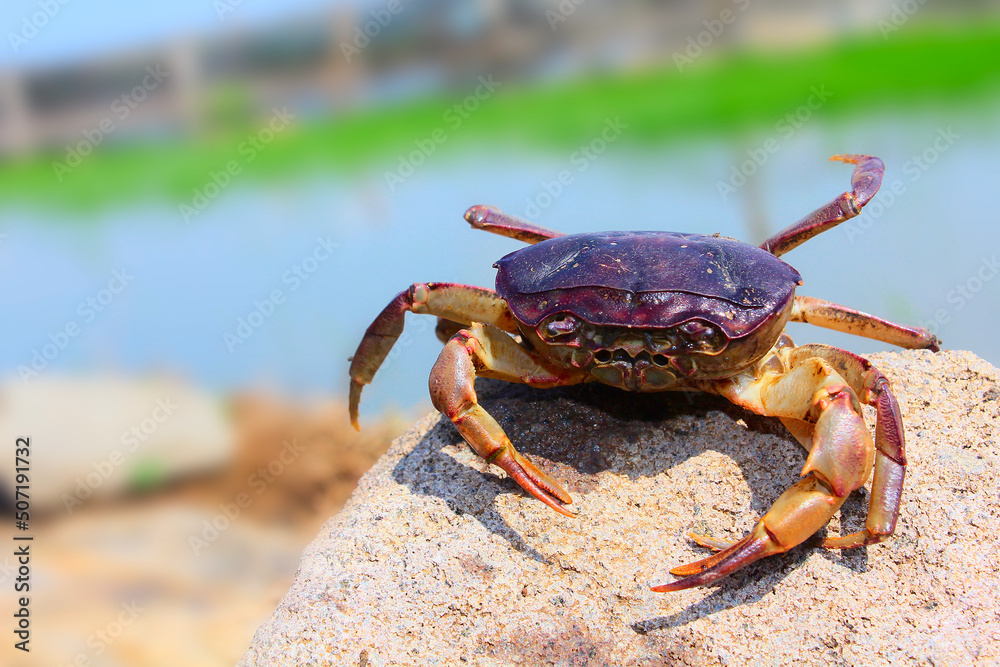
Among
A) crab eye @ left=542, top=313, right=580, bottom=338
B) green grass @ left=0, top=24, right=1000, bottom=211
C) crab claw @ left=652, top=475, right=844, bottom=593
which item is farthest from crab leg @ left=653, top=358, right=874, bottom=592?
green grass @ left=0, top=24, right=1000, bottom=211

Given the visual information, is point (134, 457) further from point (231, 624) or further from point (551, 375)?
point (551, 375)

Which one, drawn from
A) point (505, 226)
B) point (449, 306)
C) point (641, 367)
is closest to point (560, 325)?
point (641, 367)

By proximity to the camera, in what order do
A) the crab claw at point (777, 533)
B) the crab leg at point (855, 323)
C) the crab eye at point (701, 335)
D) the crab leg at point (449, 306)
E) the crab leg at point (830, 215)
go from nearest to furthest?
1. the crab claw at point (777, 533)
2. the crab eye at point (701, 335)
3. the crab leg at point (449, 306)
4. the crab leg at point (855, 323)
5. the crab leg at point (830, 215)

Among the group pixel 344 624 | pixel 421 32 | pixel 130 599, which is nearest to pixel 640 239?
pixel 344 624

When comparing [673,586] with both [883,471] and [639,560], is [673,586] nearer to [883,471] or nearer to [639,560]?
[639,560]

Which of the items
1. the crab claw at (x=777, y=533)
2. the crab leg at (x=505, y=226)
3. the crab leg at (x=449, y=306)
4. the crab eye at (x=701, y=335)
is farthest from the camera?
the crab leg at (x=505, y=226)

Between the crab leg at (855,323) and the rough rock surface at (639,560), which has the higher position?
the crab leg at (855,323)

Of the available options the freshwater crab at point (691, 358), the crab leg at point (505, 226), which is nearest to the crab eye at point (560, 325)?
the freshwater crab at point (691, 358)

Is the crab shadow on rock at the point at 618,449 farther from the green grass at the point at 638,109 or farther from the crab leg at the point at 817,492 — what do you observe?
the green grass at the point at 638,109
